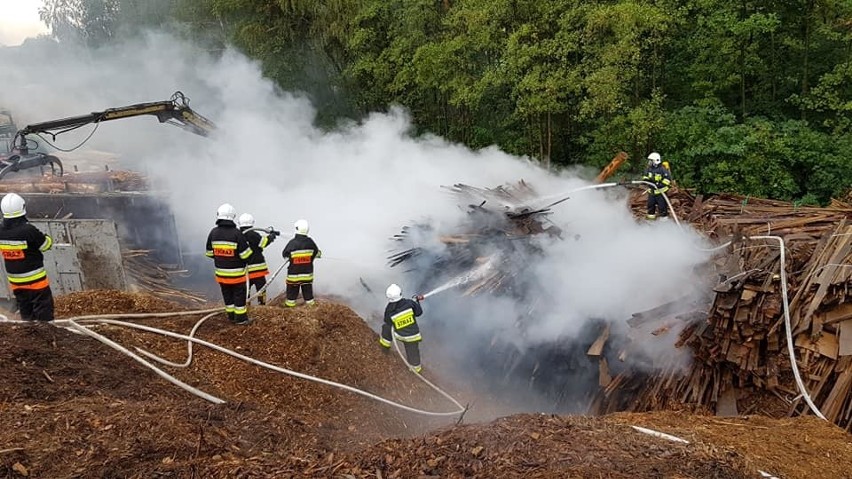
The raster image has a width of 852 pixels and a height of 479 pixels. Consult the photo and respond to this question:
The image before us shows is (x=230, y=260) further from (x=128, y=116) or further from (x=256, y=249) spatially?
(x=128, y=116)

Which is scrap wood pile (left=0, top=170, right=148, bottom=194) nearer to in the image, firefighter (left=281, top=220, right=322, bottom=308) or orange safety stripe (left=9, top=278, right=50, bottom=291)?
orange safety stripe (left=9, top=278, right=50, bottom=291)

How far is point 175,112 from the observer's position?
13.3 metres

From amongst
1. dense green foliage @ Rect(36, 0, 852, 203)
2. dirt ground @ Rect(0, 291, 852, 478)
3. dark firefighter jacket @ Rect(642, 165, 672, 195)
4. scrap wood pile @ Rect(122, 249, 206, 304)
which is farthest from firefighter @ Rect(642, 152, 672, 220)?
scrap wood pile @ Rect(122, 249, 206, 304)

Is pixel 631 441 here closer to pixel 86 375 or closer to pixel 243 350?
pixel 243 350

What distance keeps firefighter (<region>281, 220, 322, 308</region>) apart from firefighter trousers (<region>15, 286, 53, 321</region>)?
2.83 metres

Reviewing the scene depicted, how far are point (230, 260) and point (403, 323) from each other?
89.9 inches

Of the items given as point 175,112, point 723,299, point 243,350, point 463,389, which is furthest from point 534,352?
point 175,112

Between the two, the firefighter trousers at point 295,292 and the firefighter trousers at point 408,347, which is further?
the firefighter trousers at point 295,292

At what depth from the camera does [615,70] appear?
1448cm

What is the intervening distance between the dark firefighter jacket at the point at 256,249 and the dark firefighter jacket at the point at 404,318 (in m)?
2.01

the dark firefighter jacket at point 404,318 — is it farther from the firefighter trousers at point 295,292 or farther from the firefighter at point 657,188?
the firefighter at point 657,188

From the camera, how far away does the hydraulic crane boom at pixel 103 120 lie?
12523 mm

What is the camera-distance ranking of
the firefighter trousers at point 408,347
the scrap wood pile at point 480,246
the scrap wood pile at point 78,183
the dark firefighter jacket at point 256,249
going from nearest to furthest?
the firefighter trousers at point 408,347 → the dark firefighter jacket at point 256,249 → the scrap wood pile at point 480,246 → the scrap wood pile at point 78,183

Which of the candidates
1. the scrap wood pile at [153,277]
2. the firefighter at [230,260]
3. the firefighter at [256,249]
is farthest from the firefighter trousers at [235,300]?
the scrap wood pile at [153,277]
